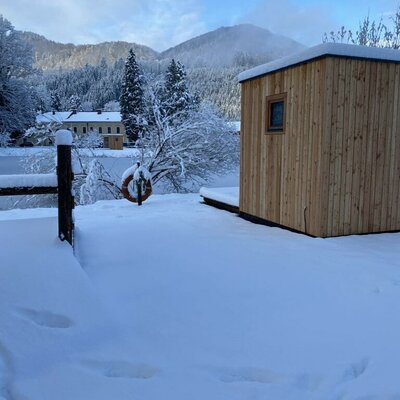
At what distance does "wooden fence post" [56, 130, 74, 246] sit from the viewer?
3617 millimetres

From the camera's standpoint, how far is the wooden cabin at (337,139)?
4988 mm

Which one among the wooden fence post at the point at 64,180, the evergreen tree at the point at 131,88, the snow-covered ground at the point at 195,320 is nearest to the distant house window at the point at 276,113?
the snow-covered ground at the point at 195,320

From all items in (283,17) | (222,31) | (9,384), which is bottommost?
(9,384)

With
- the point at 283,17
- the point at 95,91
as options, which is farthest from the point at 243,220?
the point at 95,91

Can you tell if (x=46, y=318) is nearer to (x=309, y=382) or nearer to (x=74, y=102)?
(x=309, y=382)

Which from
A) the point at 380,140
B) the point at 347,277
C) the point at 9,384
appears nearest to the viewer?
the point at 9,384

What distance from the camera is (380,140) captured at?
5.35 metres

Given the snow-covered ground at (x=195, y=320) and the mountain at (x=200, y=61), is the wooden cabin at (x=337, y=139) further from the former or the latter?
the mountain at (x=200, y=61)

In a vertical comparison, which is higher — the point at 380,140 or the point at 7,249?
the point at 380,140

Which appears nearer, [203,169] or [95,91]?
[203,169]

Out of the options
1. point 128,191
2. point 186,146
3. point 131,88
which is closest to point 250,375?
point 128,191

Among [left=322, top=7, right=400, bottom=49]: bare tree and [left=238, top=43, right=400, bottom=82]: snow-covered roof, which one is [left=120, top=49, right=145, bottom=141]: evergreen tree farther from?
[left=238, top=43, right=400, bottom=82]: snow-covered roof

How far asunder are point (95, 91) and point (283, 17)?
45668mm

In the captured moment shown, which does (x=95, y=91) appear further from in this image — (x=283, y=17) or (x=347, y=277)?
(x=347, y=277)
